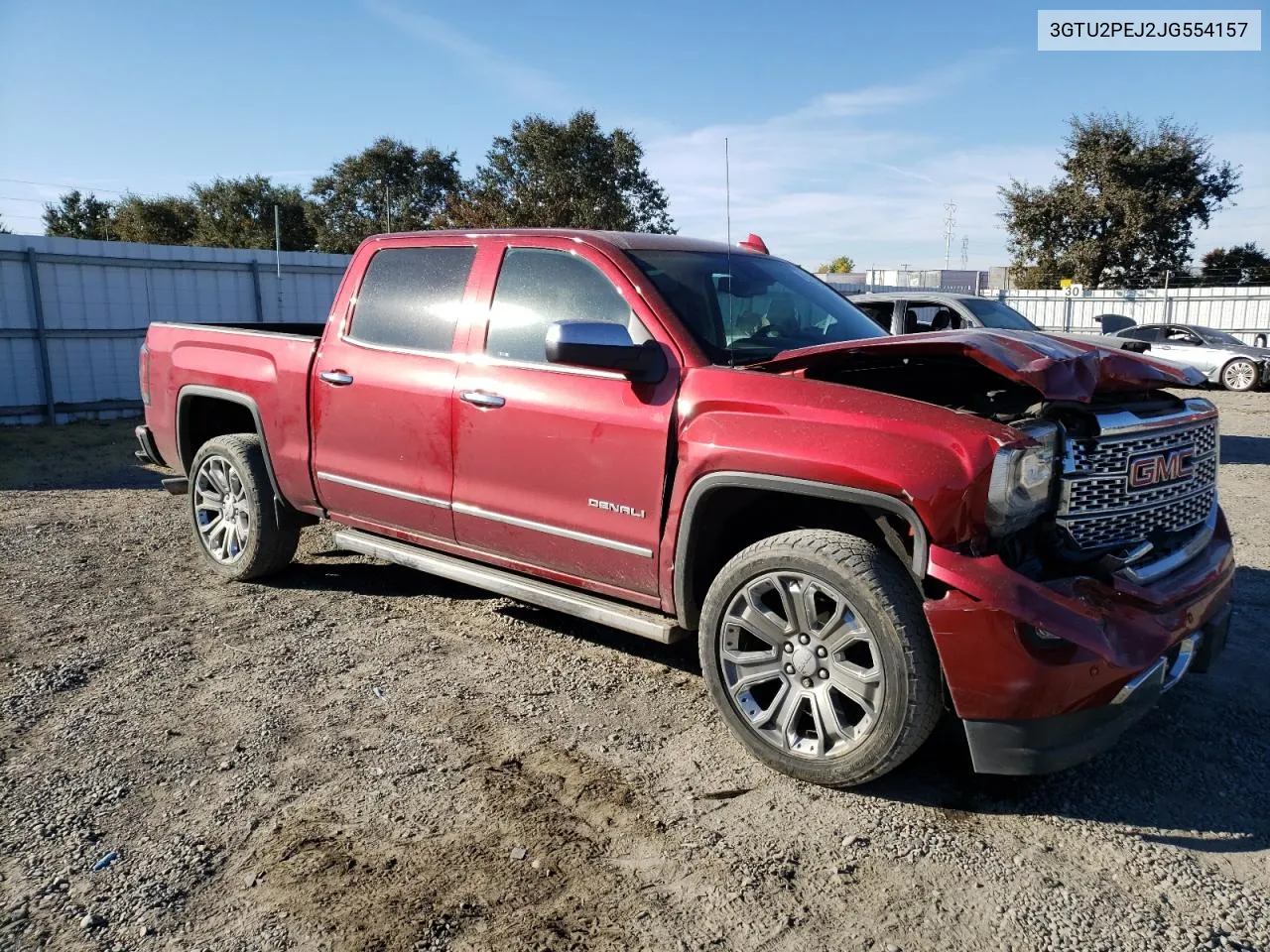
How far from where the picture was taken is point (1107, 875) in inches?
107

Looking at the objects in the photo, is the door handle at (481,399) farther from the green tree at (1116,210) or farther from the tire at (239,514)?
the green tree at (1116,210)

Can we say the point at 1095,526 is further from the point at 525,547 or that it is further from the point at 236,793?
the point at 236,793

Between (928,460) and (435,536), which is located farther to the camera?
(435,536)

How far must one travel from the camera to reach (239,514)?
216 inches

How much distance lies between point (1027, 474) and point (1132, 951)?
134 centimetres

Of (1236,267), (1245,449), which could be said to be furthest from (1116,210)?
(1245,449)

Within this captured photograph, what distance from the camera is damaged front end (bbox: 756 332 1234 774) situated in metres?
2.81

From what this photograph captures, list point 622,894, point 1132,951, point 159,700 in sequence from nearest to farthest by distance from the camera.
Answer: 1. point 1132,951
2. point 622,894
3. point 159,700

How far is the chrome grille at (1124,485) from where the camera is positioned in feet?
10.0

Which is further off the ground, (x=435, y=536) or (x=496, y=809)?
(x=435, y=536)

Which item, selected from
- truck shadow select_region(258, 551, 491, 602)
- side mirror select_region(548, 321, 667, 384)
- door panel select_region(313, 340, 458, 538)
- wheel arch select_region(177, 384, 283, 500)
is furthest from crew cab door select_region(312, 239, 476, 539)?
side mirror select_region(548, 321, 667, 384)

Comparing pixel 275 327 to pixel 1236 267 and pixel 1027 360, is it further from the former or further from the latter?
pixel 1236 267

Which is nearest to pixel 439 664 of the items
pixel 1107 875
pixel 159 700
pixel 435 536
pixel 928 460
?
pixel 435 536

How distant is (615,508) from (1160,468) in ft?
6.52
